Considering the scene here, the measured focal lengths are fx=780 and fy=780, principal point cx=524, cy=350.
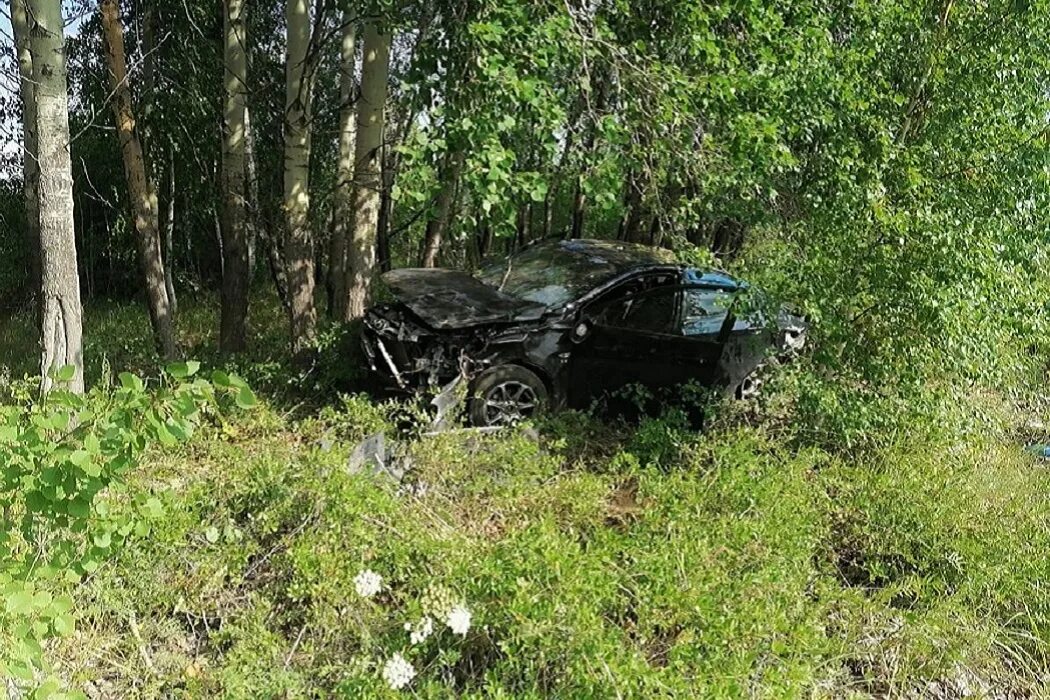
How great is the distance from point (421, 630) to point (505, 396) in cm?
309

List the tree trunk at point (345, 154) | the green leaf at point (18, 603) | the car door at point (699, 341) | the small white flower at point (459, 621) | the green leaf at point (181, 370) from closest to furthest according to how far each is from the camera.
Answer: the green leaf at point (18, 603) < the green leaf at point (181, 370) < the small white flower at point (459, 621) < the car door at point (699, 341) < the tree trunk at point (345, 154)

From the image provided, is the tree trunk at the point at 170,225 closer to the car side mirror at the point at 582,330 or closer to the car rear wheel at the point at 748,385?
the car side mirror at the point at 582,330

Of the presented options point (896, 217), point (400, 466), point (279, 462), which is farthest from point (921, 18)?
point (279, 462)

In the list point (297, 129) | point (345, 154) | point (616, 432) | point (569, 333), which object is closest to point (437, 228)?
point (345, 154)

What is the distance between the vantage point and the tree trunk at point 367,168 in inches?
269

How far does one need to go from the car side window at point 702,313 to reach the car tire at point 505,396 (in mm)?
1407

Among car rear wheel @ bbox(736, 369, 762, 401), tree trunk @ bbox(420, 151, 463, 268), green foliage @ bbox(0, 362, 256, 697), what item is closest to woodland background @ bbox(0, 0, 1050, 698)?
green foliage @ bbox(0, 362, 256, 697)

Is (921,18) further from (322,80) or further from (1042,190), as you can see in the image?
(322,80)

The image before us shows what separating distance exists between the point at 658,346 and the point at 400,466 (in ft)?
8.65

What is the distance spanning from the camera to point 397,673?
306cm

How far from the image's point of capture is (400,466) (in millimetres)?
4988

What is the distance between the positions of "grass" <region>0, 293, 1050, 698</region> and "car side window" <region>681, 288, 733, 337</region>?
1400mm

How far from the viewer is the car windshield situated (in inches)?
265

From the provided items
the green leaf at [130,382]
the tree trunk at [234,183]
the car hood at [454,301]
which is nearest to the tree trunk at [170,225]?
the tree trunk at [234,183]
